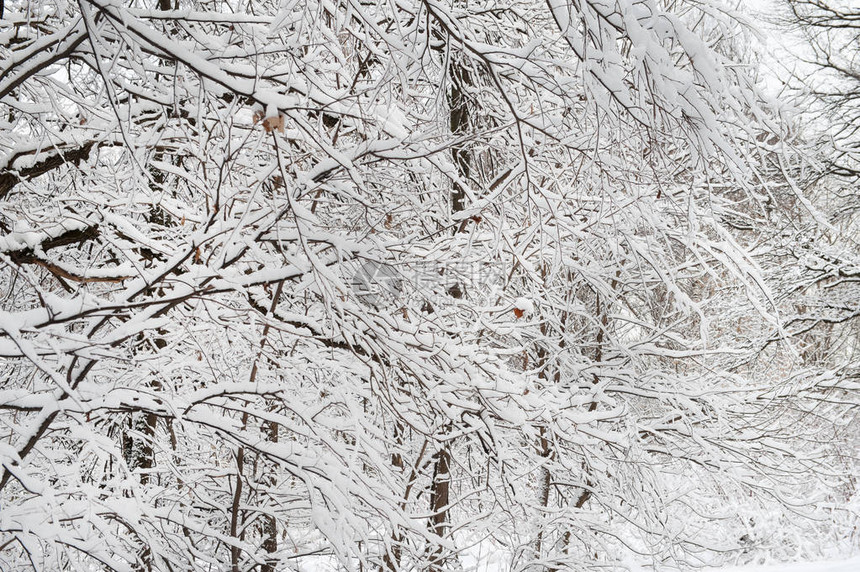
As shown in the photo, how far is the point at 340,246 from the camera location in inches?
105

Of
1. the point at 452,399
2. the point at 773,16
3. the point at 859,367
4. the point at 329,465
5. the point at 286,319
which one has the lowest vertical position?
the point at 329,465

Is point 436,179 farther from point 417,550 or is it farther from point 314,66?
point 417,550

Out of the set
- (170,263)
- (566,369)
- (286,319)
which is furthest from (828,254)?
(170,263)

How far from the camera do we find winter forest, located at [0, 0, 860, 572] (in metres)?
2.10

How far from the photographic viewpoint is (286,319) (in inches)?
129

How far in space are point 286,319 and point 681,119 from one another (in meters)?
2.18

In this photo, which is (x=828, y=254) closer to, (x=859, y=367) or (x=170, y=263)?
(x=859, y=367)

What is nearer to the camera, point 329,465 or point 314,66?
point 329,465

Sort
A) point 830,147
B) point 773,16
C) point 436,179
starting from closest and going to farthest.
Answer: point 436,179 < point 830,147 < point 773,16

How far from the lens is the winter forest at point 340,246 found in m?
2.10

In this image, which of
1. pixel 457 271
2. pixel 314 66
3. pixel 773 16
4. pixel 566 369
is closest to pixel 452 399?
pixel 457 271

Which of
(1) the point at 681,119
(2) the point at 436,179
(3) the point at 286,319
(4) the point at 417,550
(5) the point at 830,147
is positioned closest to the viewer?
(1) the point at 681,119

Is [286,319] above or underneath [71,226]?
underneath

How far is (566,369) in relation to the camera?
6.58 m
